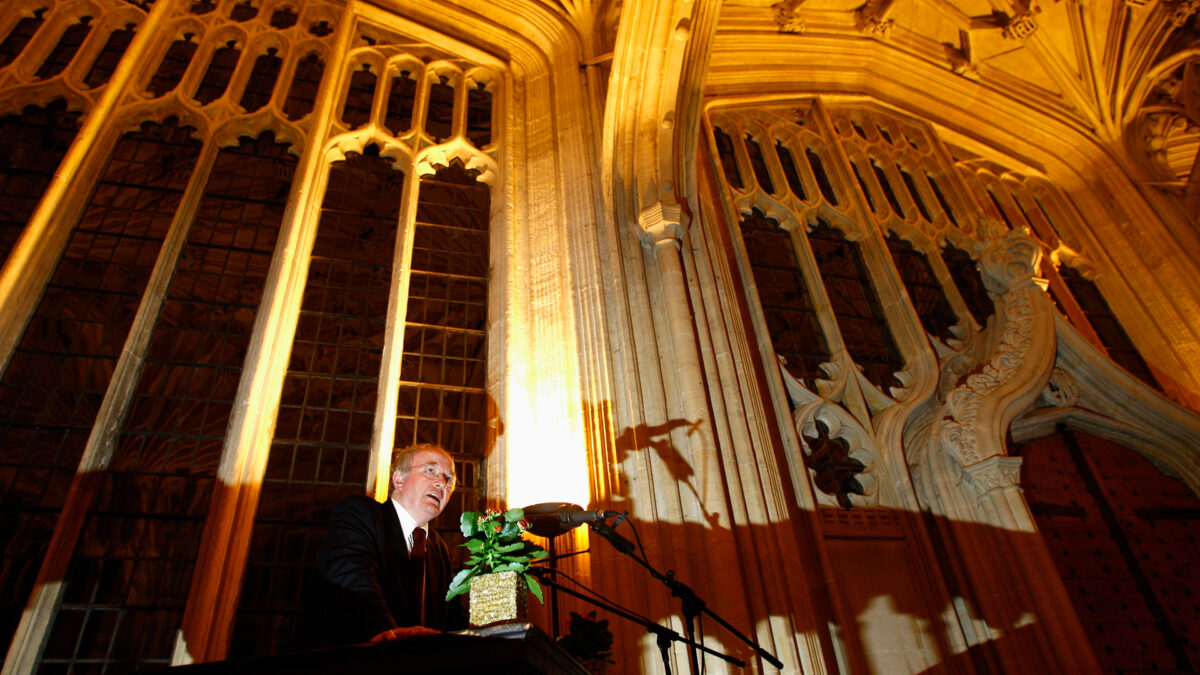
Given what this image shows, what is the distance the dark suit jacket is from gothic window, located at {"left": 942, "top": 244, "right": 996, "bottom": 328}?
621 centimetres

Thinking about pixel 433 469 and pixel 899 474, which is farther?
pixel 899 474

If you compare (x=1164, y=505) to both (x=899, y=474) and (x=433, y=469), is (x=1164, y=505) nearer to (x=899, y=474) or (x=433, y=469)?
(x=899, y=474)

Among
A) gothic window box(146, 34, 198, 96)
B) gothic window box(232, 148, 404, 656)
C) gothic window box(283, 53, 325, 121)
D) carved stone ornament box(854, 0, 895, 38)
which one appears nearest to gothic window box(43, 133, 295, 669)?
gothic window box(232, 148, 404, 656)

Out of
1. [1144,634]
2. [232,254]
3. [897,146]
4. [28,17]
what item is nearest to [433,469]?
[232,254]

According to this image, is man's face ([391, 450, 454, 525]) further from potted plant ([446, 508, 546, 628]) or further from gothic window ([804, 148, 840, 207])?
gothic window ([804, 148, 840, 207])

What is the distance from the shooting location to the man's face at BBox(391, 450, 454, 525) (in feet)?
10.3

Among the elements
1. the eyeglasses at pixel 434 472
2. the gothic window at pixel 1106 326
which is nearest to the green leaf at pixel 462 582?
the eyeglasses at pixel 434 472

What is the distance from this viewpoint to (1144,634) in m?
5.75

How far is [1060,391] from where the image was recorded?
6887 mm

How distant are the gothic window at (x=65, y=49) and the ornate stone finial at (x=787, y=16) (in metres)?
7.60

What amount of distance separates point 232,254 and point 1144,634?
7.33 meters

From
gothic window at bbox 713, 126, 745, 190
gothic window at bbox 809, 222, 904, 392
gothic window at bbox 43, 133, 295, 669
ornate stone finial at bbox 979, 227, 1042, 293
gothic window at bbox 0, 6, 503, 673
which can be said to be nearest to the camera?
gothic window at bbox 43, 133, 295, 669

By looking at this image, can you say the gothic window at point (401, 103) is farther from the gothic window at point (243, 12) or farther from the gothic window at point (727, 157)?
the gothic window at point (727, 157)

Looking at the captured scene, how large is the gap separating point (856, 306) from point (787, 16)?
4403mm
